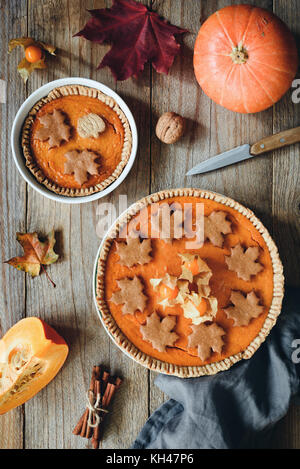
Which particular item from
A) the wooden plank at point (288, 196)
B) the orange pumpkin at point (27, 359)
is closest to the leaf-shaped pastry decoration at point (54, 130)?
the orange pumpkin at point (27, 359)

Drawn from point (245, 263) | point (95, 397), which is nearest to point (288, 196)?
point (245, 263)

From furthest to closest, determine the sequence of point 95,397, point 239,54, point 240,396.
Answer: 1. point 95,397
2. point 240,396
3. point 239,54

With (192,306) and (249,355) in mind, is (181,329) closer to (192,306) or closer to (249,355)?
(192,306)

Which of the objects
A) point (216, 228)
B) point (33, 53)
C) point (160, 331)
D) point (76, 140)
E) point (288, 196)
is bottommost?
point (160, 331)

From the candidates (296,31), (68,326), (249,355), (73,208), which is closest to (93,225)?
(73,208)

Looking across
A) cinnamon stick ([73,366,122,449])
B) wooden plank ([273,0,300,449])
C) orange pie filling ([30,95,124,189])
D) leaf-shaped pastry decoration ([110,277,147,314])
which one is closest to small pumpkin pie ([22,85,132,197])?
orange pie filling ([30,95,124,189])

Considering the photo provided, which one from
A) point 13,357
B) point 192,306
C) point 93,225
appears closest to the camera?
point 192,306

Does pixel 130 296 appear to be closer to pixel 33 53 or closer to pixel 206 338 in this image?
pixel 206 338
